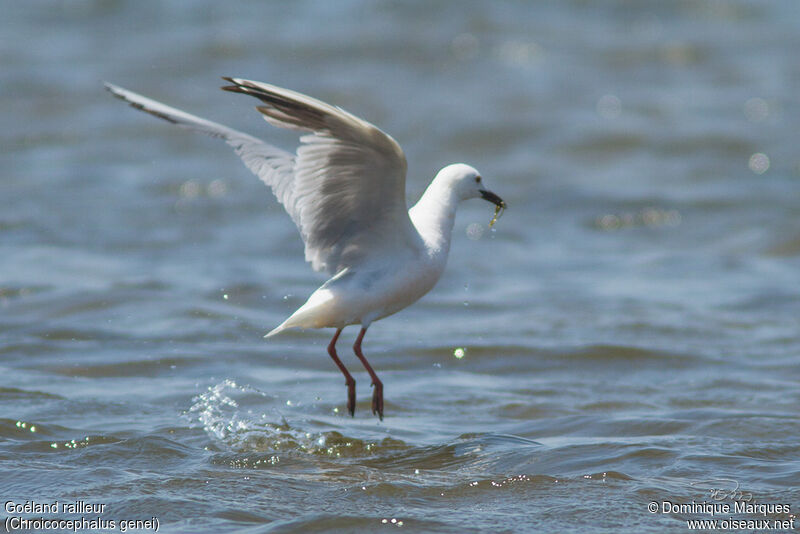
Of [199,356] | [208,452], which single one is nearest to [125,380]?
[199,356]

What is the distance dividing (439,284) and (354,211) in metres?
4.17

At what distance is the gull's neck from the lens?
5793 millimetres

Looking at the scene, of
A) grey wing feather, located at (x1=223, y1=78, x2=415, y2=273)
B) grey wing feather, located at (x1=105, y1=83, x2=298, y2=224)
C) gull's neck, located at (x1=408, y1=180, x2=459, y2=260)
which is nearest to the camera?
grey wing feather, located at (x1=223, y1=78, x2=415, y2=273)

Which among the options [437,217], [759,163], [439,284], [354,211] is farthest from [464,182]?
[759,163]

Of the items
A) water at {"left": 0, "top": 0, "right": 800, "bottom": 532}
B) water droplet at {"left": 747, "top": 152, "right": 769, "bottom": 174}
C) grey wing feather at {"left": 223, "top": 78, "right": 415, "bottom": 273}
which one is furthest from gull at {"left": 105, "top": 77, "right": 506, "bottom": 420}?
water droplet at {"left": 747, "top": 152, "right": 769, "bottom": 174}

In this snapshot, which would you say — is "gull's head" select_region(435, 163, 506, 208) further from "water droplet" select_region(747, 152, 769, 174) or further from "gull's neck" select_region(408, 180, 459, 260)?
"water droplet" select_region(747, 152, 769, 174)

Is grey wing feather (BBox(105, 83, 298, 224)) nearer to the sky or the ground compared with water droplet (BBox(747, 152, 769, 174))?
nearer to the ground

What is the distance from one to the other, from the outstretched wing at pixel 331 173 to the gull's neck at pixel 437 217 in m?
0.18

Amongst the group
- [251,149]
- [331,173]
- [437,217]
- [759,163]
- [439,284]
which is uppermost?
[759,163]

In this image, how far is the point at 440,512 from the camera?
15.3 ft

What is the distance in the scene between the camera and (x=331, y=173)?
209 inches

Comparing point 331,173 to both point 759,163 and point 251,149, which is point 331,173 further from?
point 759,163

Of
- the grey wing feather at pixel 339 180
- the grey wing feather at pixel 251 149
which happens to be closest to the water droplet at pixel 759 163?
the grey wing feather at pixel 251 149

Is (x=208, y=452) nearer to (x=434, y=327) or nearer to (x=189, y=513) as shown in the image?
(x=189, y=513)
